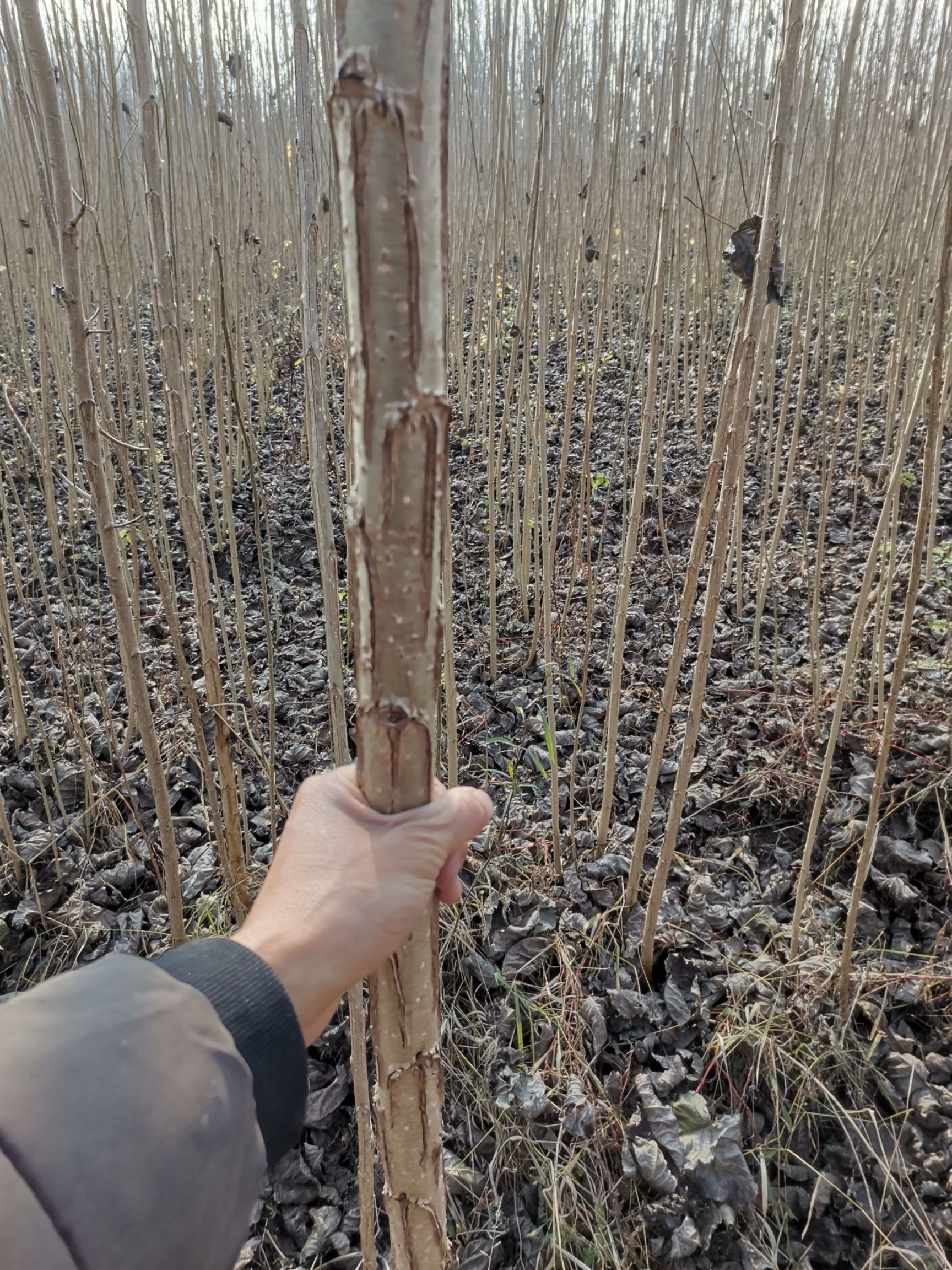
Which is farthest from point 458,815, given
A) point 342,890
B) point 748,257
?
point 748,257

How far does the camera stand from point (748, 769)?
2.01 m

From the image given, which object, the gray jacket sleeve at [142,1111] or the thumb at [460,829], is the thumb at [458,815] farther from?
the gray jacket sleeve at [142,1111]

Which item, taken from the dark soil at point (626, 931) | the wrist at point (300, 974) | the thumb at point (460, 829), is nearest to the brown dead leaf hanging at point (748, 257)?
the dark soil at point (626, 931)

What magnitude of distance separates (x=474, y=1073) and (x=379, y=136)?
61.2 inches

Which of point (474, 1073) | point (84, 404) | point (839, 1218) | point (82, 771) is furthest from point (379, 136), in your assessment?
point (82, 771)

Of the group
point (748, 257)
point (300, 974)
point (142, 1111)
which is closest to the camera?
point (142, 1111)

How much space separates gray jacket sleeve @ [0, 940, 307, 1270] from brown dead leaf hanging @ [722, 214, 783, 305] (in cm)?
112

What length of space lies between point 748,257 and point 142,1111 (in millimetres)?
1249

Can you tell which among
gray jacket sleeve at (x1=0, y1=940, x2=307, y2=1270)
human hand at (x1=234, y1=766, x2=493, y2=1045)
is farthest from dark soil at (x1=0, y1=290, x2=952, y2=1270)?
gray jacket sleeve at (x1=0, y1=940, x2=307, y2=1270)

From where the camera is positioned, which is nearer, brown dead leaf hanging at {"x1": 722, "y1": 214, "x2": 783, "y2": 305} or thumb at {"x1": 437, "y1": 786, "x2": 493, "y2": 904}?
thumb at {"x1": 437, "y1": 786, "x2": 493, "y2": 904}

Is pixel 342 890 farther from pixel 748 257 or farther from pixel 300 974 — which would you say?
pixel 748 257

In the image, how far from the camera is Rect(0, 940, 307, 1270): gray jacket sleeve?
1.36ft

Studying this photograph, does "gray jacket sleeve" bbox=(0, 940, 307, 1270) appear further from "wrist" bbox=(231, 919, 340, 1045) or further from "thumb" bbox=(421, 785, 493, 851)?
"thumb" bbox=(421, 785, 493, 851)

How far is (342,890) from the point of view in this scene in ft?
2.03
